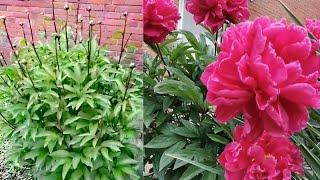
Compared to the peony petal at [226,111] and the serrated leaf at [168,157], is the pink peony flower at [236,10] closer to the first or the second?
the serrated leaf at [168,157]

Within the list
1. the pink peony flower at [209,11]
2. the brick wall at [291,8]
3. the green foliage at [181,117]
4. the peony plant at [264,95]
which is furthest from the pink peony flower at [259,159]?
the brick wall at [291,8]

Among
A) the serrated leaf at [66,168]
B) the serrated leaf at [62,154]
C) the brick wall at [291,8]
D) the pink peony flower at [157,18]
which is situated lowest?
the serrated leaf at [66,168]

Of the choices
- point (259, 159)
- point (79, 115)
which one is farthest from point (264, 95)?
point (79, 115)

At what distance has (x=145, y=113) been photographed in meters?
0.95

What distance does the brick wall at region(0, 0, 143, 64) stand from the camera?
99cm

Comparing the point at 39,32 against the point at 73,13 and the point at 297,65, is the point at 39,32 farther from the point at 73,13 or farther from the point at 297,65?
the point at 297,65

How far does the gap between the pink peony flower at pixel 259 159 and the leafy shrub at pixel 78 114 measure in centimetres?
50

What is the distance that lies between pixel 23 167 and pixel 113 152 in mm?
291

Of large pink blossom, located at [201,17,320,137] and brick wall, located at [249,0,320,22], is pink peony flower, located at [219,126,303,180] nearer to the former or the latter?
large pink blossom, located at [201,17,320,137]

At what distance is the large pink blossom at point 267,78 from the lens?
0.41 metres

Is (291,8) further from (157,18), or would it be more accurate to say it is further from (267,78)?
(267,78)

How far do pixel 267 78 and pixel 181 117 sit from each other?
22.4 inches

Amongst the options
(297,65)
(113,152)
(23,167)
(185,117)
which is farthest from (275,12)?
(297,65)

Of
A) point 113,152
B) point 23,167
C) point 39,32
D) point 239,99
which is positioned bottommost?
point 23,167
